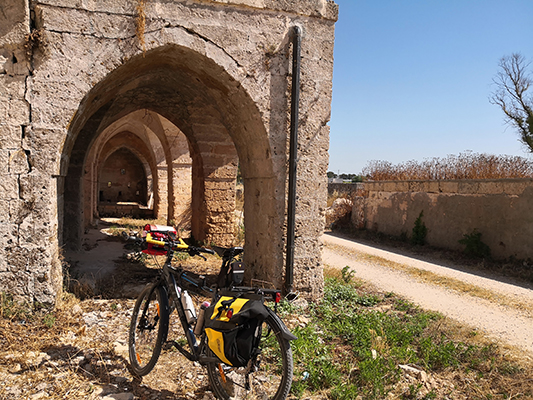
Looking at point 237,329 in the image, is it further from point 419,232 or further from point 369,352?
point 419,232

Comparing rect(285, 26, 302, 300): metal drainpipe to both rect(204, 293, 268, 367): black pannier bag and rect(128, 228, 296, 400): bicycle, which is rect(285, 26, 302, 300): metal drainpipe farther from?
rect(204, 293, 268, 367): black pannier bag

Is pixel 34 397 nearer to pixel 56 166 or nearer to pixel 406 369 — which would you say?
pixel 56 166

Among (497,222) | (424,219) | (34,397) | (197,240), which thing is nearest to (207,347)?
(34,397)

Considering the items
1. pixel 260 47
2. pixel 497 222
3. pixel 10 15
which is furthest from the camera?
pixel 497 222

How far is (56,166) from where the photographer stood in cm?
412

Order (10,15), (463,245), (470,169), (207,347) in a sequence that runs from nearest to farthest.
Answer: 1. (207,347)
2. (10,15)
3. (463,245)
4. (470,169)

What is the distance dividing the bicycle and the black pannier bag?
33 millimetres

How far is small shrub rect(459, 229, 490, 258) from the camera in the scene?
8.35 metres

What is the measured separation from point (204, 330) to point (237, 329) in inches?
19.5

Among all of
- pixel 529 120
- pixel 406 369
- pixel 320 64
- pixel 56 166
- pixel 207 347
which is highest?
pixel 529 120

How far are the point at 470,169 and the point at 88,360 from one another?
8.93 meters

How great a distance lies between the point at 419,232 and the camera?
10.1 m

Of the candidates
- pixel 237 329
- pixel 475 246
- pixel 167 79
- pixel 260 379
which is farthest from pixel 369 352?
pixel 475 246

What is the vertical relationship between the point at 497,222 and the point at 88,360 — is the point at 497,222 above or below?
above
